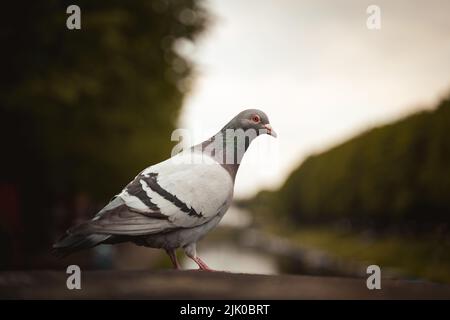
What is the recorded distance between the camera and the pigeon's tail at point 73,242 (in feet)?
12.4

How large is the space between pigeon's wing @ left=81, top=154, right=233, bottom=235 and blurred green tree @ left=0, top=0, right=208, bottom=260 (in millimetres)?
5187

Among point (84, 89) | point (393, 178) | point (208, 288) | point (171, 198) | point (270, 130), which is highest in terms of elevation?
point (393, 178)

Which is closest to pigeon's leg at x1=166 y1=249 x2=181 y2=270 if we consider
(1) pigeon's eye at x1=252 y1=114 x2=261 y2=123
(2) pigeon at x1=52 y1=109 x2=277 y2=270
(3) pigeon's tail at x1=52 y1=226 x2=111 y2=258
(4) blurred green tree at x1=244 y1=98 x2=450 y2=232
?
(2) pigeon at x1=52 y1=109 x2=277 y2=270

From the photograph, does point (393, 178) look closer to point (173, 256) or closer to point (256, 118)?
point (256, 118)

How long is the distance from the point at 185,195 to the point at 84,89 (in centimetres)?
560

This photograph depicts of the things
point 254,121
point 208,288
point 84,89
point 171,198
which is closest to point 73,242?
point 171,198

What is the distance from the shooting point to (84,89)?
29.9 ft

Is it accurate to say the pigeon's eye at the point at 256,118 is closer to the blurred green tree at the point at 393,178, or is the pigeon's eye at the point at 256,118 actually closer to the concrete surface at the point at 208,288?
the concrete surface at the point at 208,288

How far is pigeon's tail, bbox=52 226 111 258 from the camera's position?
3787 millimetres

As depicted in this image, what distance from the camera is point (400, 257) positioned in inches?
742

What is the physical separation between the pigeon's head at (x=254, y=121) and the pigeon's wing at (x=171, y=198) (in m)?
0.37
